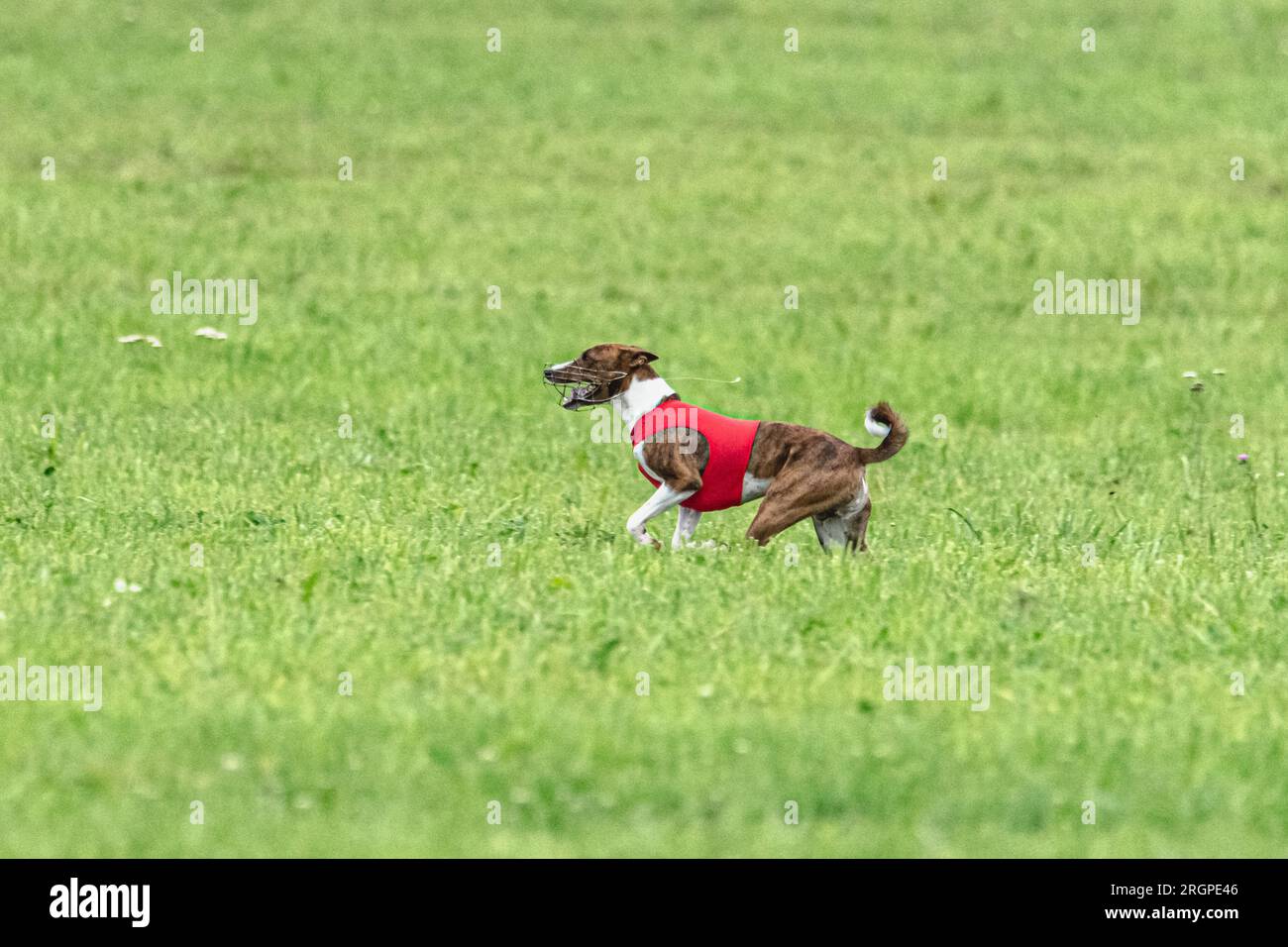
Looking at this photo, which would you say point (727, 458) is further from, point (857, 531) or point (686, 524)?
point (857, 531)

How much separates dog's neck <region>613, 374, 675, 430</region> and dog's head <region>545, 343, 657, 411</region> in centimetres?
4

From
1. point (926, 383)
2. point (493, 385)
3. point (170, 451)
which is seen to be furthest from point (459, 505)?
point (926, 383)

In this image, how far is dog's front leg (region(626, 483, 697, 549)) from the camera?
1055 cm

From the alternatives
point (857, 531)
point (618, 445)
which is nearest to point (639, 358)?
point (857, 531)

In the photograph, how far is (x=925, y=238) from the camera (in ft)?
77.2

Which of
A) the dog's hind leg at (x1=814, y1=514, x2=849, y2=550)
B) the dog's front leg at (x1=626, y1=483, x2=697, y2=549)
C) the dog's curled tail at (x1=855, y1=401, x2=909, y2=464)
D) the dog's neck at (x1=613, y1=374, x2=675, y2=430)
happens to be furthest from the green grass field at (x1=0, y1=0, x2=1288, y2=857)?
the dog's neck at (x1=613, y1=374, x2=675, y2=430)

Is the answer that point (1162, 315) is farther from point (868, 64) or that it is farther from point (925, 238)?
point (868, 64)

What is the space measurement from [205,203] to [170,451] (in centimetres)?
1022

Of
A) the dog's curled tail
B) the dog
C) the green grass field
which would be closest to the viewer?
the green grass field

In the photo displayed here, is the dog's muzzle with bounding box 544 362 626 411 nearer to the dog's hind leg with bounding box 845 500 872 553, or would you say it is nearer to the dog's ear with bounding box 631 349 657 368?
the dog's ear with bounding box 631 349 657 368

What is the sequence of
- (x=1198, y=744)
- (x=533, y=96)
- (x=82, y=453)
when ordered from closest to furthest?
(x=1198, y=744) < (x=82, y=453) < (x=533, y=96)

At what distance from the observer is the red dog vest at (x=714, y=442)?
419 inches

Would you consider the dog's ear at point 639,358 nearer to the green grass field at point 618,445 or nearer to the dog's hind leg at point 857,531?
the green grass field at point 618,445

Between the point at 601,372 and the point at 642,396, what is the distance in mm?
259
